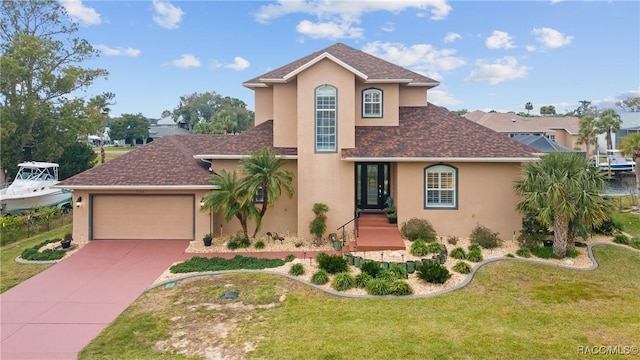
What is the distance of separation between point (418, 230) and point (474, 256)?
8.44ft

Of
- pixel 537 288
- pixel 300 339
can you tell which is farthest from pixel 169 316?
pixel 537 288

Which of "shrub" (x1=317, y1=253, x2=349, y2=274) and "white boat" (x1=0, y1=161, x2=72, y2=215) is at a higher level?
"white boat" (x1=0, y1=161, x2=72, y2=215)

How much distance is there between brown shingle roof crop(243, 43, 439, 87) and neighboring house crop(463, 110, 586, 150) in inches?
1633

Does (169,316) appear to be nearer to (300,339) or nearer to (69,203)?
(300,339)

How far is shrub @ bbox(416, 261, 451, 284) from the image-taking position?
10945mm

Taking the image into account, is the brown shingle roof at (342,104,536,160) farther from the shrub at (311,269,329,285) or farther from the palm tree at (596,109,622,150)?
the palm tree at (596,109,622,150)

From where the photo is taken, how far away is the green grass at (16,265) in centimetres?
1225

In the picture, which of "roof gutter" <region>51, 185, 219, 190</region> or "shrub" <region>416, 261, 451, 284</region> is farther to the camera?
"roof gutter" <region>51, 185, 219, 190</region>

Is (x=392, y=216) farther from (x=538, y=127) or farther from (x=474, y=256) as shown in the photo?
(x=538, y=127)

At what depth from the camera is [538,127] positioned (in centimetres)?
5653

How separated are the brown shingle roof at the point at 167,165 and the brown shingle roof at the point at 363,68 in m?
2.75

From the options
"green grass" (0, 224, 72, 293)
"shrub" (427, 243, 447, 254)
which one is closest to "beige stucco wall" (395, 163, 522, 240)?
"shrub" (427, 243, 447, 254)

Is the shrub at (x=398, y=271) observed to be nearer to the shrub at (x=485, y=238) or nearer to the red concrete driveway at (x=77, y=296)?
the shrub at (x=485, y=238)

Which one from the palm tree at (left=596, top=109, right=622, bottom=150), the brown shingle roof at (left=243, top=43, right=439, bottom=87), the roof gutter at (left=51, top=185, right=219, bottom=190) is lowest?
the roof gutter at (left=51, top=185, right=219, bottom=190)
